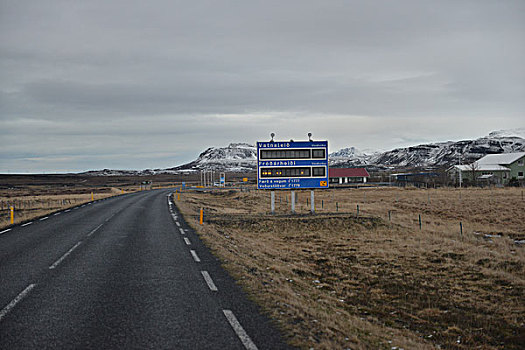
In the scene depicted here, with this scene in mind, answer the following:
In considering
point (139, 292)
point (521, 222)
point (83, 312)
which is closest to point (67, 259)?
point (139, 292)

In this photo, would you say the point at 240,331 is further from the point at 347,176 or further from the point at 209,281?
the point at 347,176

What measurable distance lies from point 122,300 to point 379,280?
29.1 feet

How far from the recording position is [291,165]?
27.8 metres

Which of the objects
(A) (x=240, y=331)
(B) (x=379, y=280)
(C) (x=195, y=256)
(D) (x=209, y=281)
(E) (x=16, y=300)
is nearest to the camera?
(A) (x=240, y=331)

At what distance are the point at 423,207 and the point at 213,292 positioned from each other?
121 feet

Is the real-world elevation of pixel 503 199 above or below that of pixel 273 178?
below

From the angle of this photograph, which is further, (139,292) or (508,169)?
(508,169)

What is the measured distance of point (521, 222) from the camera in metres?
29.5

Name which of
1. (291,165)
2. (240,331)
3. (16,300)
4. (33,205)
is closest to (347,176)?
(291,165)

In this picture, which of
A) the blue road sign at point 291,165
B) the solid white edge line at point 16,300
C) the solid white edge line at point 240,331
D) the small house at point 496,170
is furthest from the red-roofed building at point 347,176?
the solid white edge line at point 240,331

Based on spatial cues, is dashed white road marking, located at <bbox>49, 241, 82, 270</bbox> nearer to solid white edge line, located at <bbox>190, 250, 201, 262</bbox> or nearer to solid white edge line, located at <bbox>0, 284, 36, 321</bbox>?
solid white edge line, located at <bbox>0, 284, 36, 321</bbox>

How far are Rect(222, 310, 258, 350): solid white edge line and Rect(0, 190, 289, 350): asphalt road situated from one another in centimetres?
2

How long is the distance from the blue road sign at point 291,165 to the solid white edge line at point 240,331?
66.7ft

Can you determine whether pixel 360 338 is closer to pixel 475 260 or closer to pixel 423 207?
pixel 475 260
